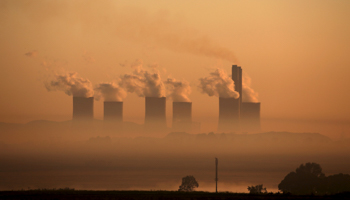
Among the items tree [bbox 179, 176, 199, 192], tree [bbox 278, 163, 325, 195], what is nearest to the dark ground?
tree [bbox 278, 163, 325, 195]

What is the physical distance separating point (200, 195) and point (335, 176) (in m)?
47.3

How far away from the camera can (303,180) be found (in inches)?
3482

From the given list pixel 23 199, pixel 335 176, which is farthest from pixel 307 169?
Answer: pixel 23 199

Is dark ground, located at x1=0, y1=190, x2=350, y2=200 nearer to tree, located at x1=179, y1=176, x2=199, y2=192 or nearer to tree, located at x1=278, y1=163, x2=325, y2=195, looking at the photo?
tree, located at x1=278, y1=163, x2=325, y2=195

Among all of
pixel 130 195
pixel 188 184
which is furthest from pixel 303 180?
pixel 130 195

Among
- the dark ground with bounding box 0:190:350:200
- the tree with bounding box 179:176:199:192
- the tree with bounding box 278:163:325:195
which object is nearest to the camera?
the dark ground with bounding box 0:190:350:200

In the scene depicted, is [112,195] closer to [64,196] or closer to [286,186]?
[64,196]

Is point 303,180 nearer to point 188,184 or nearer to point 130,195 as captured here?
point 188,184

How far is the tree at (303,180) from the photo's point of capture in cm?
8606

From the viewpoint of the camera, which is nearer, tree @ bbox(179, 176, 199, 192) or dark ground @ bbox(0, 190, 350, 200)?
dark ground @ bbox(0, 190, 350, 200)

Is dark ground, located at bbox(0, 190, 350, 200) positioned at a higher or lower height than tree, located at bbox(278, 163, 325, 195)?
lower

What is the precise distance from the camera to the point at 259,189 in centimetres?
8569

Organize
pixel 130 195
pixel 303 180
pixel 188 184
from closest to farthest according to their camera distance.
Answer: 1. pixel 130 195
2. pixel 303 180
3. pixel 188 184

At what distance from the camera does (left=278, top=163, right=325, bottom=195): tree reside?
282 ft
